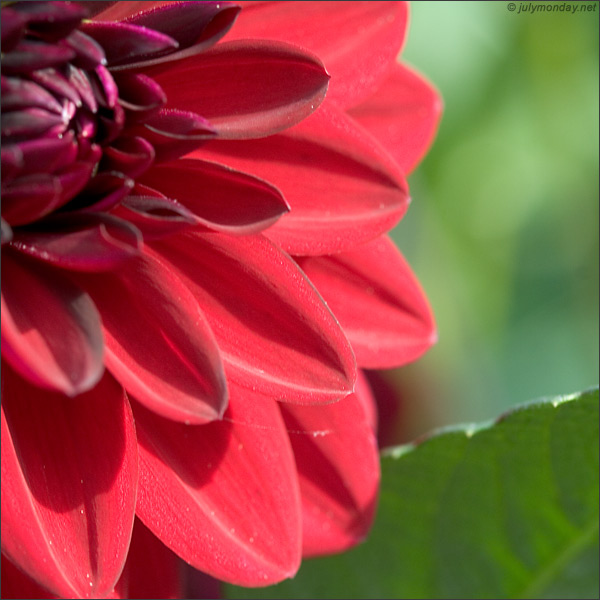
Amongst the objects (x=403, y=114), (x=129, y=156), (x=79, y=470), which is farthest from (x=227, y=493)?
(x=403, y=114)

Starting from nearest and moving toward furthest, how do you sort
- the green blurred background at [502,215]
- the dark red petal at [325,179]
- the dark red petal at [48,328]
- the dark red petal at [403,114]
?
the dark red petal at [48,328], the dark red petal at [325,179], the dark red petal at [403,114], the green blurred background at [502,215]

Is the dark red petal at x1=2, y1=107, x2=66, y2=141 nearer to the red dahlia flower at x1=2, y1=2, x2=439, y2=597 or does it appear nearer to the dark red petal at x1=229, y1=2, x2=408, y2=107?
the red dahlia flower at x1=2, y1=2, x2=439, y2=597

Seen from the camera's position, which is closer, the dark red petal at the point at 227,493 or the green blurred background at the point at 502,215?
the dark red petal at the point at 227,493

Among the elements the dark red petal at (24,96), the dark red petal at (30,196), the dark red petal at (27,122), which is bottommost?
the dark red petal at (30,196)

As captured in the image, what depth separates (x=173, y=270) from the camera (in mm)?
437

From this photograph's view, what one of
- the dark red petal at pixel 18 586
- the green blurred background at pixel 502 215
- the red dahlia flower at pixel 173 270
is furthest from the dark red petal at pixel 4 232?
the green blurred background at pixel 502 215

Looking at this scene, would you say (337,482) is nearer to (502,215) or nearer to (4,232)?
(4,232)

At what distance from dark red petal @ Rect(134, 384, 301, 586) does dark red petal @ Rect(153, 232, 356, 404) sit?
45 millimetres

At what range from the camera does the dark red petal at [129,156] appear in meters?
0.40

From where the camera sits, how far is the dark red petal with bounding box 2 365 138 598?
41 centimetres

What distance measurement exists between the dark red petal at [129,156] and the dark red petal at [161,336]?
42 millimetres

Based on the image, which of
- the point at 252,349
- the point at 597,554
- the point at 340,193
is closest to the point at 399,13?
the point at 340,193

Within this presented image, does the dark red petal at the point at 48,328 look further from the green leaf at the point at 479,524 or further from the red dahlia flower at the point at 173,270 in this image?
the green leaf at the point at 479,524

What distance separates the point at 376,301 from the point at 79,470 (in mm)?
215
